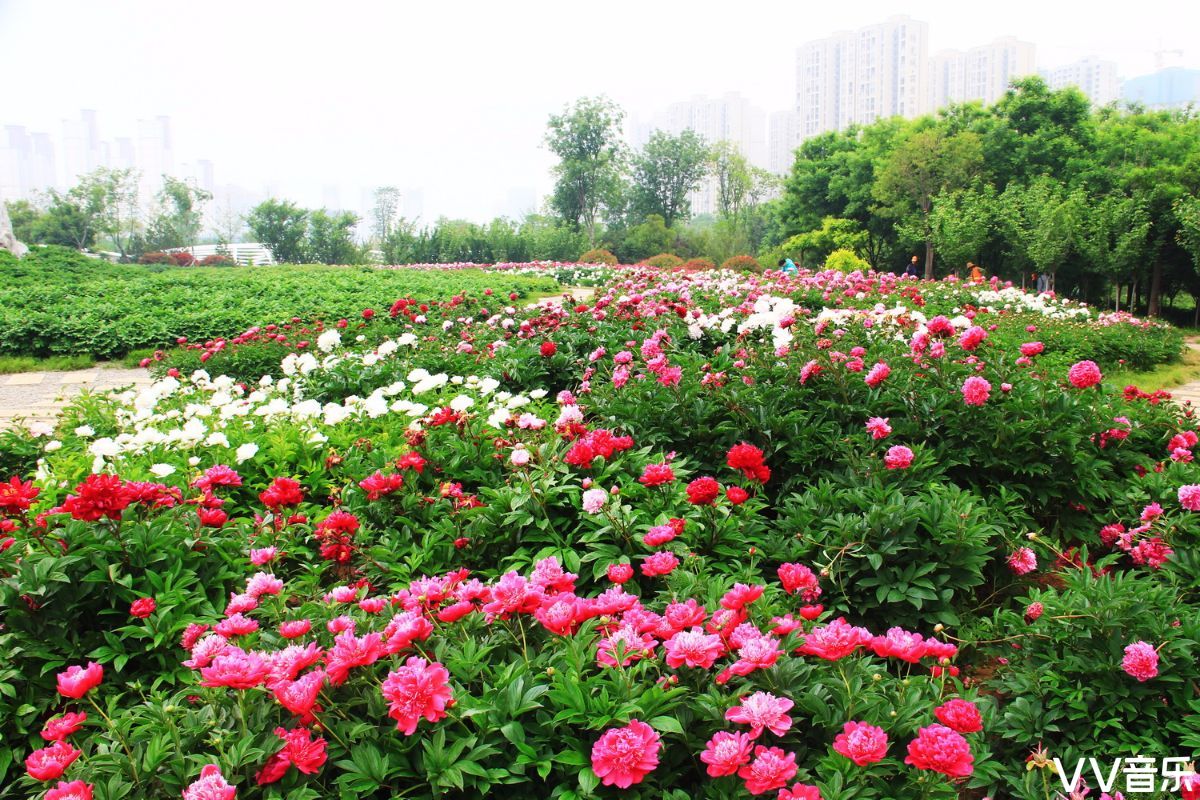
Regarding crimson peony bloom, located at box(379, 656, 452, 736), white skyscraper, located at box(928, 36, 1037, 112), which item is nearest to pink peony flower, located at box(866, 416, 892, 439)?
crimson peony bloom, located at box(379, 656, 452, 736)

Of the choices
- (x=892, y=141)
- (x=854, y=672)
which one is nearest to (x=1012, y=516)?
(x=854, y=672)

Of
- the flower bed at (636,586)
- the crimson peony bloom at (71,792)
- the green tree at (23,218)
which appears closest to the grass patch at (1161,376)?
the flower bed at (636,586)

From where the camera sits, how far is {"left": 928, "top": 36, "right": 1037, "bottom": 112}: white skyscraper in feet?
172

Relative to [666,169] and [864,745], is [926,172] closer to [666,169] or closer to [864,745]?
[864,745]

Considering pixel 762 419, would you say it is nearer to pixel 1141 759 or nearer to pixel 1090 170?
pixel 1141 759

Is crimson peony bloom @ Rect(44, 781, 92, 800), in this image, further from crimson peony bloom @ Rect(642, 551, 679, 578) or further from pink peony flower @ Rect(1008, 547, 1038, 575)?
pink peony flower @ Rect(1008, 547, 1038, 575)

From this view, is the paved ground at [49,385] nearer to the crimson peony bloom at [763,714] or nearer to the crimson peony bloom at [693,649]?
the crimson peony bloom at [693,649]

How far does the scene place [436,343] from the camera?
4977 mm

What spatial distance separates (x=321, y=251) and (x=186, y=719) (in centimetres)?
3531

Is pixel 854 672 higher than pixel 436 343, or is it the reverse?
Answer: pixel 436 343

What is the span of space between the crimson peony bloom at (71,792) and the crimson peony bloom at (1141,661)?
187 centimetres

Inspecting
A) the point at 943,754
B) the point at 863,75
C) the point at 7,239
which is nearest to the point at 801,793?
the point at 943,754

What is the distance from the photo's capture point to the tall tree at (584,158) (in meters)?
38.8

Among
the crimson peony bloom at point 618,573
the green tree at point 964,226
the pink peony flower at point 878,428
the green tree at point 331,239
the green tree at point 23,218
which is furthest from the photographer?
the green tree at point 23,218
